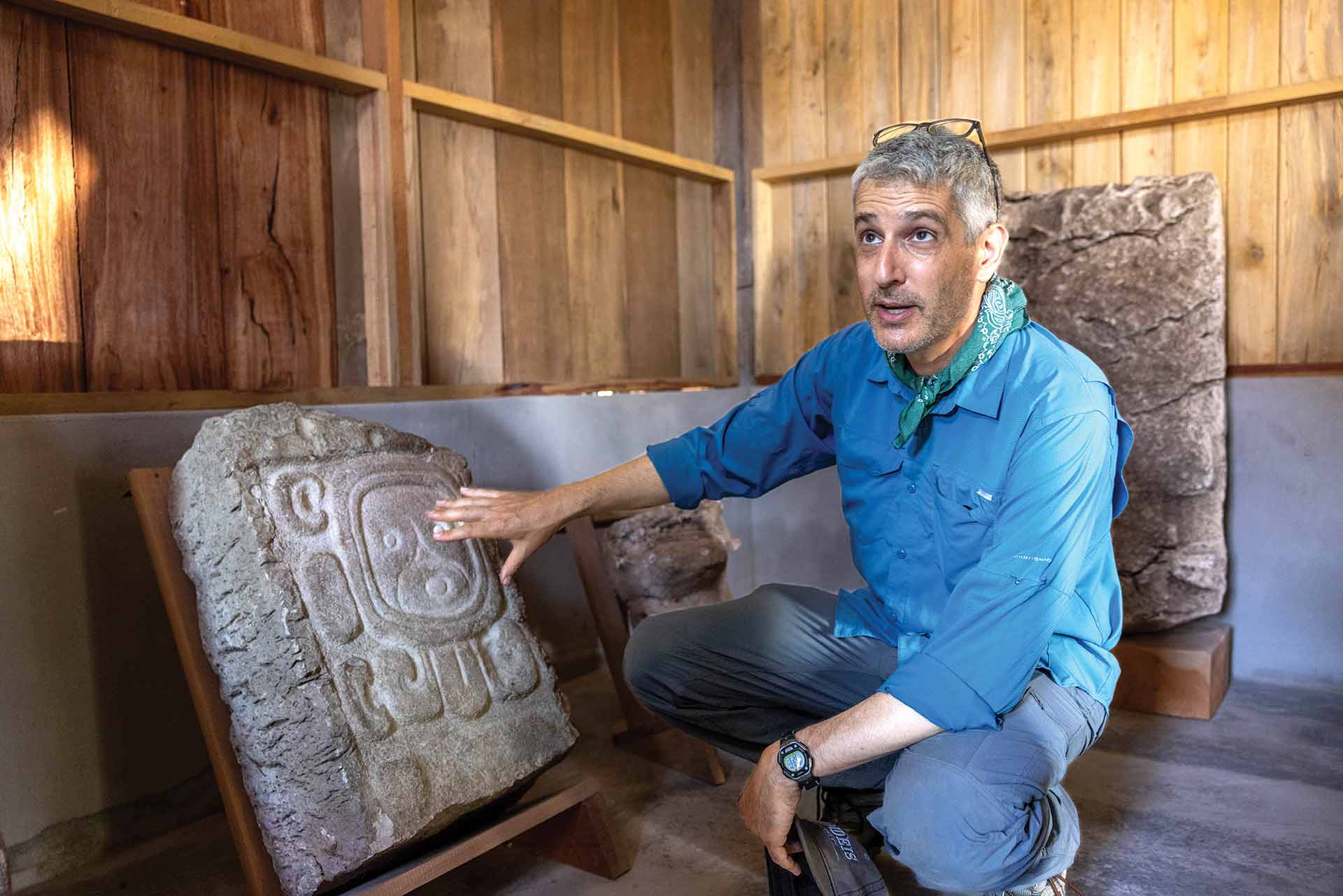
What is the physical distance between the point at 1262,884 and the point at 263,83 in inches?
122

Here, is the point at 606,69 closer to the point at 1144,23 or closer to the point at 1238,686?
the point at 1144,23

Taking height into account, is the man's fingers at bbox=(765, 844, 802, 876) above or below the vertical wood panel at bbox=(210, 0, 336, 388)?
below

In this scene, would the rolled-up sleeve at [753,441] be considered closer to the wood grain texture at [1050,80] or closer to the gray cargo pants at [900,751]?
the gray cargo pants at [900,751]

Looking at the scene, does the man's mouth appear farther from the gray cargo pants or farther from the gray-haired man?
the gray cargo pants

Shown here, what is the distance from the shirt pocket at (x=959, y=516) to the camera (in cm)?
179

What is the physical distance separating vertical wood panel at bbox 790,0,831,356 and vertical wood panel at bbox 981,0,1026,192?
0.68 meters

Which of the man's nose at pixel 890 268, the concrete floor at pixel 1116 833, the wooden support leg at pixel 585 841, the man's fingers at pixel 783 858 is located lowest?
the concrete floor at pixel 1116 833

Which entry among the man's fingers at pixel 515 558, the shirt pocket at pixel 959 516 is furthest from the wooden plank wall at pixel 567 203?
the shirt pocket at pixel 959 516

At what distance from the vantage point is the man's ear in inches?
73.4

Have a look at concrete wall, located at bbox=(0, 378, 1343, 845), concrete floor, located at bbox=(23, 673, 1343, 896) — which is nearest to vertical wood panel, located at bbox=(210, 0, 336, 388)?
concrete wall, located at bbox=(0, 378, 1343, 845)

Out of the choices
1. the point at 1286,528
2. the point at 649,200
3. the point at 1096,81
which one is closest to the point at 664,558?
the point at 649,200

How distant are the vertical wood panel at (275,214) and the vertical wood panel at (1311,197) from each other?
120 inches

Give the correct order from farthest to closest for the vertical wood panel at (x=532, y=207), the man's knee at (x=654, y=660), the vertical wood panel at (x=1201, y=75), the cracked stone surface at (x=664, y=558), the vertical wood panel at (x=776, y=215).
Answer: the vertical wood panel at (x=776, y=215) < the vertical wood panel at (x=532, y=207) < the vertical wood panel at (x=1201, y=75) < the cracked stone surface at (x=664, y=558) < the man's knee at (x=654, y=660)

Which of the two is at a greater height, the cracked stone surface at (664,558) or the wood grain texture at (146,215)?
the wood grain texture at (146,215)
